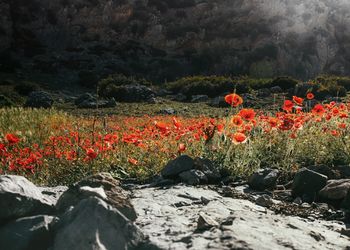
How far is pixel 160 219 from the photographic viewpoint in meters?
3.59

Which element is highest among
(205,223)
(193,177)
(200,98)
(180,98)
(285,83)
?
(285,83)

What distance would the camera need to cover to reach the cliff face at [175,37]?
119 feet

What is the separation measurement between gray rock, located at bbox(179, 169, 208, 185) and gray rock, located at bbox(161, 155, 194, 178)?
0.30 ft

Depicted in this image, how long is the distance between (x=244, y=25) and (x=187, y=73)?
9193mm

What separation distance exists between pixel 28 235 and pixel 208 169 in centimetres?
277

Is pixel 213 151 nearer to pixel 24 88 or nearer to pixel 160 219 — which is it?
pixel 160 219

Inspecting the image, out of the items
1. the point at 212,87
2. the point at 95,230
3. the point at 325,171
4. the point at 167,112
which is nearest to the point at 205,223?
the point at 95,230

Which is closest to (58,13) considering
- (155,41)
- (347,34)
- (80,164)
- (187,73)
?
(155,41)

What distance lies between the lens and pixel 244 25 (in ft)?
136

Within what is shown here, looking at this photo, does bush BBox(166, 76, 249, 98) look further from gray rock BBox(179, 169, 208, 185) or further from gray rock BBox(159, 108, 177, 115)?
gray rock BBox(179, 169, 208, 185)

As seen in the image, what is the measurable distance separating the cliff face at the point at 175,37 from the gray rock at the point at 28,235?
105 ft

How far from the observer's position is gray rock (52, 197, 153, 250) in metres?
2.86

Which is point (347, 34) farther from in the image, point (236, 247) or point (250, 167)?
point (236, 247)

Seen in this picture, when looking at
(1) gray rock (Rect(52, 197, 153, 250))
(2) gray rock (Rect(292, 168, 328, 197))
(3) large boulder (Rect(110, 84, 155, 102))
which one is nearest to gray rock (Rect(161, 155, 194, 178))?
(2) gray rock (Rect(292, 168, 328, 197))
